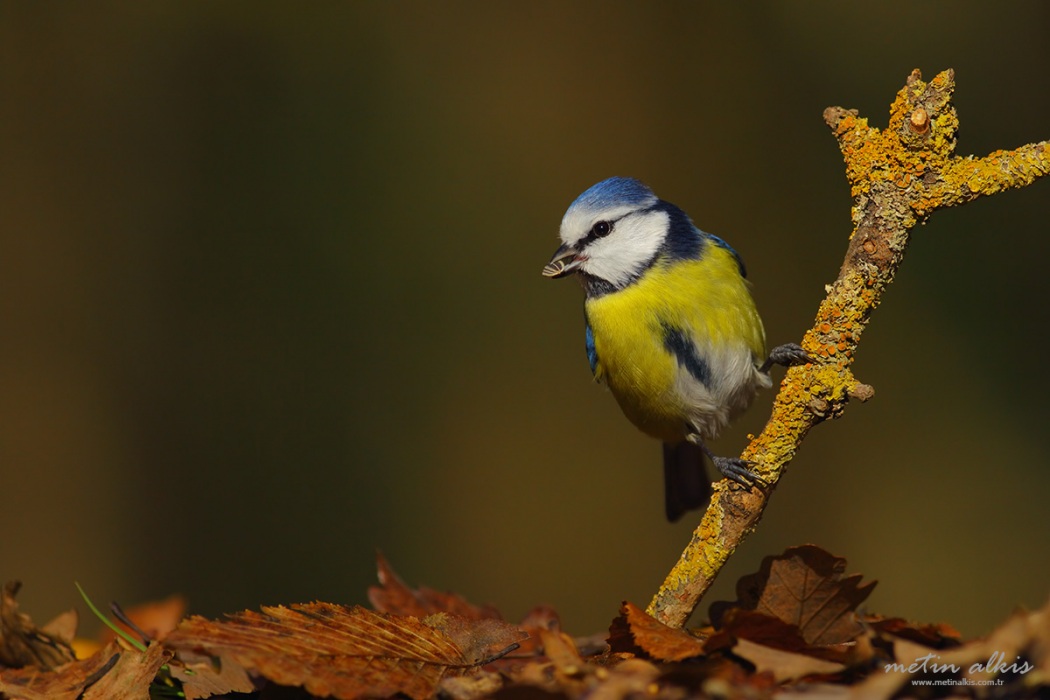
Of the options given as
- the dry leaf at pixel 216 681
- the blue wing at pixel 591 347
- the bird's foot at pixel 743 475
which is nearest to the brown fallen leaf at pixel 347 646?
the dry leaf at pixel 216 681

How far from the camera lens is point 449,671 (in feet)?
3.80

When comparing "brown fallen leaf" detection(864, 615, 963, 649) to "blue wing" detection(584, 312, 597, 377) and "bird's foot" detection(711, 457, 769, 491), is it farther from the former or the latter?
"blue wing" detection(584, 312, 597, 377)

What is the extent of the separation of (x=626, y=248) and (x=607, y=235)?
0.21 ft

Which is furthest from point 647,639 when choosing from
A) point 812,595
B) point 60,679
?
point 60,679

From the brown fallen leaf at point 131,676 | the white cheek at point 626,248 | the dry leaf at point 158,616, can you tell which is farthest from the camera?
the white cheek at point 626,248

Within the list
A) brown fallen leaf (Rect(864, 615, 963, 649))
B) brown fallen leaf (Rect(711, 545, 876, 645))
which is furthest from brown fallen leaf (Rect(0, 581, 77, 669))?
brown fallen leaf (Rect(864, 615, 963, 649))

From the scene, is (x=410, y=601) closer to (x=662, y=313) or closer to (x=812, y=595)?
(x=812, y=595)

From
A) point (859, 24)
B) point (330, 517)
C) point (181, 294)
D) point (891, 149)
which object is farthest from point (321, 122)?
point (891, 149)

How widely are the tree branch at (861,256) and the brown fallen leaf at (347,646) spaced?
0.31 meters

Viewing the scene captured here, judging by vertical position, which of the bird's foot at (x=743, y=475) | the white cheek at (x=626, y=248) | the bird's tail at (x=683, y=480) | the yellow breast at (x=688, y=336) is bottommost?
the bird's foot at (x=743, y=475)

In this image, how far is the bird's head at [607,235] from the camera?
2.34 metres

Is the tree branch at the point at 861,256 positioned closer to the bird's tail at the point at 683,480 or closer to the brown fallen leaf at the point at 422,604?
the brown fallen leaf at the point at 422,604

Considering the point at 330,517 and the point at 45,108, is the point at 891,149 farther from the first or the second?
the point at 45,108

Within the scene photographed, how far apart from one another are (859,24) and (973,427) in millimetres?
1974
